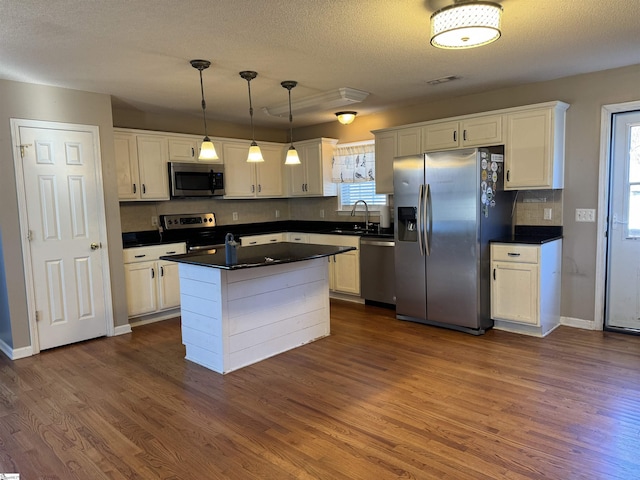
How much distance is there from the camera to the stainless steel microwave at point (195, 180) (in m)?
4.99

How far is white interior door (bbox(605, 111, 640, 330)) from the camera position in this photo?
3.78 metres

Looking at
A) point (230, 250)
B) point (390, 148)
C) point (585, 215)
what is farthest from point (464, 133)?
point (230, 250)

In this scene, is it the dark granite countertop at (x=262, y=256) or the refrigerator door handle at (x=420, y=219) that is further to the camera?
the refrigerator door handle at (x=420, y=219)

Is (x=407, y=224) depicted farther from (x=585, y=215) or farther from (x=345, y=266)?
(x=585, y=215)

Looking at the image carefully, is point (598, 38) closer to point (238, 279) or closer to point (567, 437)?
point (567, 437)

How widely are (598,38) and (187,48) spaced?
9.37 ft

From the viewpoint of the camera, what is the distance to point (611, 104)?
3.79 m

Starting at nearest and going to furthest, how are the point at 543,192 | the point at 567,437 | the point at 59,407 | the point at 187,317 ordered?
1. the point at 567,437
2. the point at 59,407
3. the point at 187,317
4. the point at 543,192

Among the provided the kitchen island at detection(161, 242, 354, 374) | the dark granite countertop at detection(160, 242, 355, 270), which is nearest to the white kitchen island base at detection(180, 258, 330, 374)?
the kitchen island at detection(161, 242, 354, 374)

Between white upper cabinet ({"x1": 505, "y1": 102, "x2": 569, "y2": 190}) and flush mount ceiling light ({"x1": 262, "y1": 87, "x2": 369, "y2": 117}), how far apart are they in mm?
1482

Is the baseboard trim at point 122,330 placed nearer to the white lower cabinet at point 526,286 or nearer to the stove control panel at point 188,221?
the stove control panel at point 188,221

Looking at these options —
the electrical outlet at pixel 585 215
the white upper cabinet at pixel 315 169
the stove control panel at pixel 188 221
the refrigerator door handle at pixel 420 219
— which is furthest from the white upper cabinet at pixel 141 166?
the electrical outlet at pixel 585 215

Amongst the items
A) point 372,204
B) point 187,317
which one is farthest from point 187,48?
point 372,204

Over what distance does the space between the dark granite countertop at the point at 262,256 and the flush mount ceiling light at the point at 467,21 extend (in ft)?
5.75
